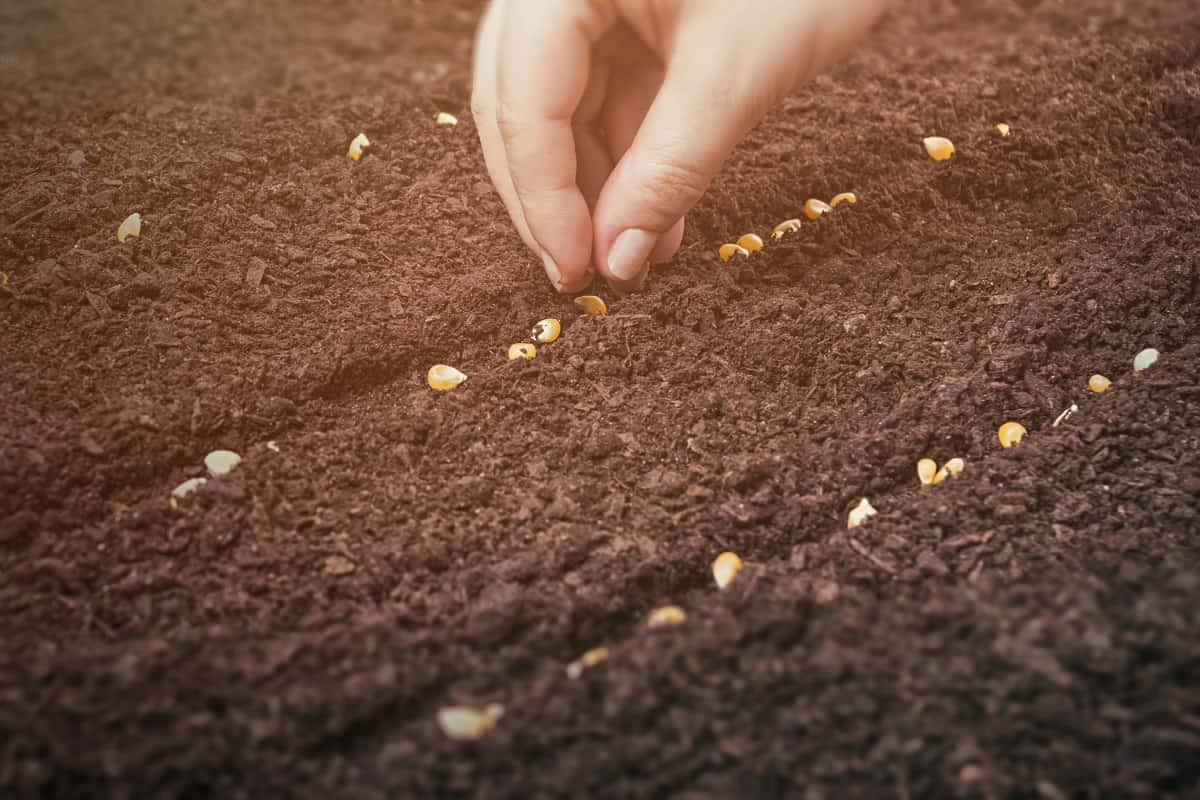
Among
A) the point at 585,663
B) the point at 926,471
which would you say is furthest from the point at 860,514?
the point at 585,663

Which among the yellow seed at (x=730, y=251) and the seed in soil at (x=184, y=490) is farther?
the yellow seed at (x=730, y=251)

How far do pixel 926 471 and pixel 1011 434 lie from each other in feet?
0.65

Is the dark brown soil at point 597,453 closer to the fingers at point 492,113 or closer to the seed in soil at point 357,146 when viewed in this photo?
the seed in soil at point 357,146

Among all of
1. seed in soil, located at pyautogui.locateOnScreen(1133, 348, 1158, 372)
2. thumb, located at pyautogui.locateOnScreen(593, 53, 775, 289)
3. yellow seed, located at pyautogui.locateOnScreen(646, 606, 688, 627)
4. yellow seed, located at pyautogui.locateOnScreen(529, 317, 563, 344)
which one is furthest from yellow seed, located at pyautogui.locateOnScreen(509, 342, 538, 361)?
seed in soil, located at pyautogui.locateOnScreen(1133, 348, 1158, 372)

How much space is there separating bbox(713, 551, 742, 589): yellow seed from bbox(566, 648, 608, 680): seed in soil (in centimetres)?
26

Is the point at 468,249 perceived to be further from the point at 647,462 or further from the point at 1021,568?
the point at 1021,568

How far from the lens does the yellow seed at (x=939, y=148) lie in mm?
2508

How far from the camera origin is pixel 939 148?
251 centimetres

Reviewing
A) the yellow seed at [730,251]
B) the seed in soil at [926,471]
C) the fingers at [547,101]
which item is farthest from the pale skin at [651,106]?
the seed in soil at [926,471]

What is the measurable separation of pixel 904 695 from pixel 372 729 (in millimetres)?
760

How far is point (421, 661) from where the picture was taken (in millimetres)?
1429

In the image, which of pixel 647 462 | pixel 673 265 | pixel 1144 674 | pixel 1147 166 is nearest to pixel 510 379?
pixel 647 462

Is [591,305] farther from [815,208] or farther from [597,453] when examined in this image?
[815,208]

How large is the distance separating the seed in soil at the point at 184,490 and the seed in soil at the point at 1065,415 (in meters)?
1.63
